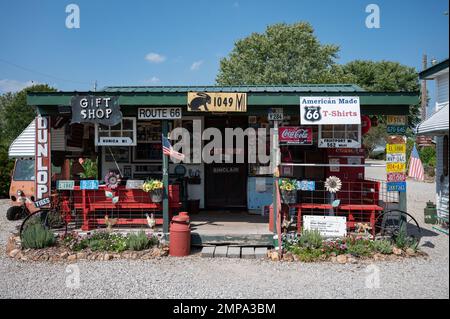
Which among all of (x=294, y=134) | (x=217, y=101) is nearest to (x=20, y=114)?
(x=217, y=101)

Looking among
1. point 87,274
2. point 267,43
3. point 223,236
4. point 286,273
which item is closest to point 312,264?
point 286,273

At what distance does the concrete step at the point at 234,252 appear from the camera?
7.60m

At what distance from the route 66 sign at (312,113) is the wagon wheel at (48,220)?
555 centimetres

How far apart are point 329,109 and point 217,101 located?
2207 millimetres

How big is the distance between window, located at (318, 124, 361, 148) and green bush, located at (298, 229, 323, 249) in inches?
75.6

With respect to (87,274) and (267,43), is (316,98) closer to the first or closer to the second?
(87,274)

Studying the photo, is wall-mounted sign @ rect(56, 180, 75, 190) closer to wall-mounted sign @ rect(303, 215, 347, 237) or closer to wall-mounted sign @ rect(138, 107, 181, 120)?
wall-mounted sign @ rect(138, 107, 181, 120)

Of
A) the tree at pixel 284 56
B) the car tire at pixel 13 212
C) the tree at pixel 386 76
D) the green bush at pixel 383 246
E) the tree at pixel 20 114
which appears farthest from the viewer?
the tree at pixel 386 76

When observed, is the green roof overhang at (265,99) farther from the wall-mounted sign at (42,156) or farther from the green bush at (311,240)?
the green bush at (311,240)

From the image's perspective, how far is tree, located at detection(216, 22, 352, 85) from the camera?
3859cm

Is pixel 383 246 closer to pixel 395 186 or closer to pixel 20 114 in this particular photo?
pixel 395 186

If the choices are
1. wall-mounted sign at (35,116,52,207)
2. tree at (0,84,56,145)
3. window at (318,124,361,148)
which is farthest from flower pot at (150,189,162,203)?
tree at (0,84,56,145)

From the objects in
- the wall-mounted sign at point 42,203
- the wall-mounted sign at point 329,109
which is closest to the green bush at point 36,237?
the wall-mounted sign at point 42,203

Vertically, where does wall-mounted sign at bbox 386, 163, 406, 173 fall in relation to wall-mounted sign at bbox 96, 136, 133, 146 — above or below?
below
